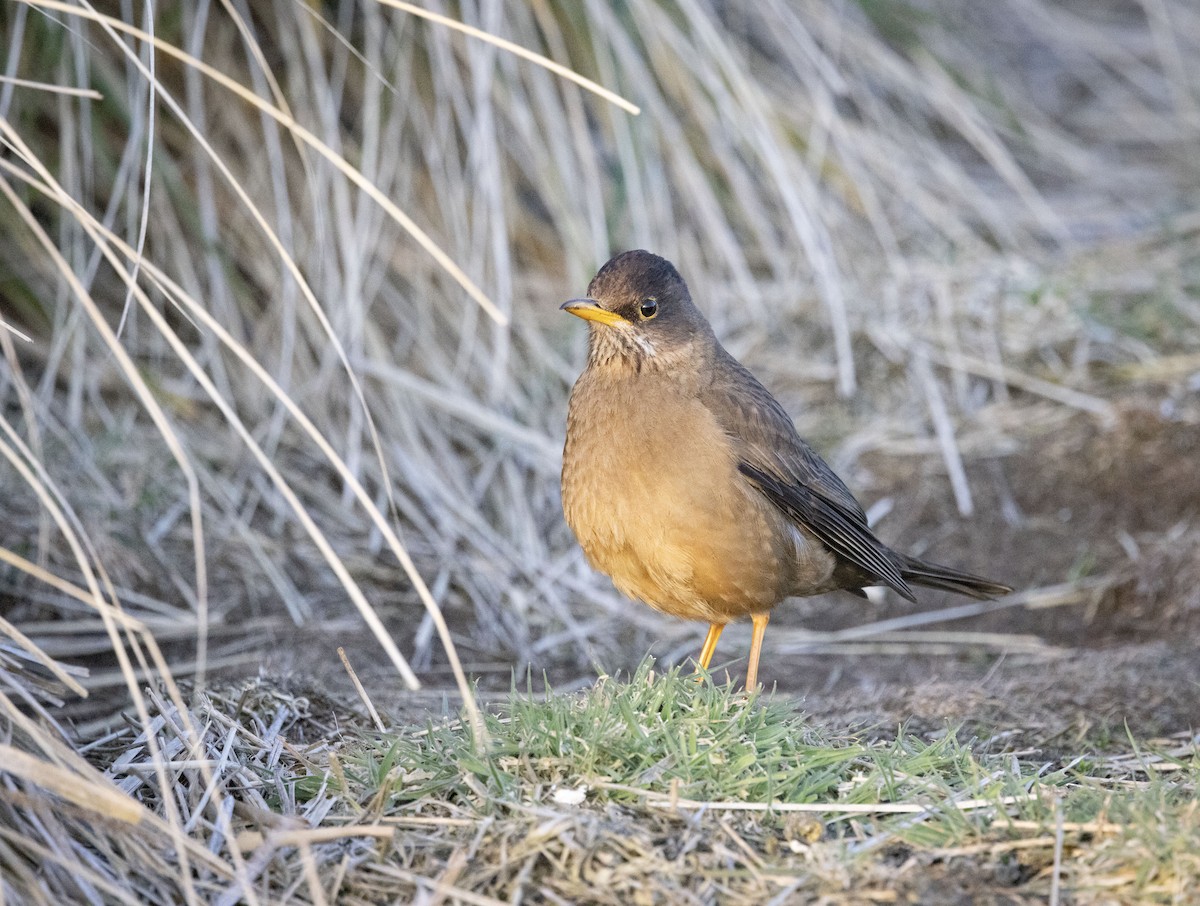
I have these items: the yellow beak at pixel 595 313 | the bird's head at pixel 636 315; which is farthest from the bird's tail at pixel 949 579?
the yellow beak at pixel 595 313

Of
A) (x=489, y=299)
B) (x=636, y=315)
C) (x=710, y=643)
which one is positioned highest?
(x=636, y=315)

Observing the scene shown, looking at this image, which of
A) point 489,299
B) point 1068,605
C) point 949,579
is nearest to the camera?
point 949,579

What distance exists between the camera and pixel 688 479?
3.77 metres

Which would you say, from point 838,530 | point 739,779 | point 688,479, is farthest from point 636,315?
point 739,779

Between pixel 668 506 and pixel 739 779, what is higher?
pixel 668 506

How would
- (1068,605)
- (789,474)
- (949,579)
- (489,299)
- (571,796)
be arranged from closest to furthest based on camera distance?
(571,796) → (789,474) → (949,579) → (1068,605) → (489,299)

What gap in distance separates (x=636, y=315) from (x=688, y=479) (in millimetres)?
584

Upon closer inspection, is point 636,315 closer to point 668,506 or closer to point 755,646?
point 668,506

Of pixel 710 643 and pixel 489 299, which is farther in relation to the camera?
pixel 489 299

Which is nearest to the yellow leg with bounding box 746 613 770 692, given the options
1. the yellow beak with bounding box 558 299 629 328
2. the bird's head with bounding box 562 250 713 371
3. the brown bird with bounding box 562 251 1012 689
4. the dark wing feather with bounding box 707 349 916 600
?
the brown bird with bounding box 562 251 1012 689

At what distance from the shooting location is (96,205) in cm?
588

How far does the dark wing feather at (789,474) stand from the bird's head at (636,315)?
176mm

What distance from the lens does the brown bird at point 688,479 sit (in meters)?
3.76

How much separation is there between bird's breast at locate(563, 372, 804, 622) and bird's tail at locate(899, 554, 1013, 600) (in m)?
0.66
